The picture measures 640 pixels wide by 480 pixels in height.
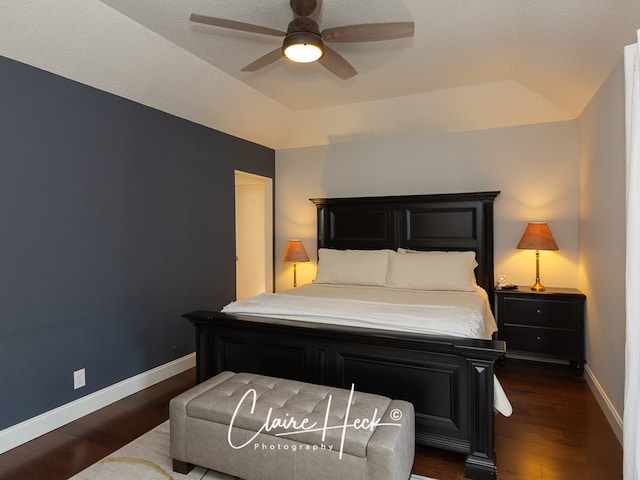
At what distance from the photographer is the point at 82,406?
2756 millimetres

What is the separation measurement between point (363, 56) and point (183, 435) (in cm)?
293

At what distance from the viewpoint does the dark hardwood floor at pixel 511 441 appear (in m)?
2.10

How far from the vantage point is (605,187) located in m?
2.80

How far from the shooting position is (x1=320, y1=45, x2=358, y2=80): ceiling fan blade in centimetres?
237

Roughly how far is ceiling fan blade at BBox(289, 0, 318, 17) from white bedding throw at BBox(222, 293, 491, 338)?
1.78 m

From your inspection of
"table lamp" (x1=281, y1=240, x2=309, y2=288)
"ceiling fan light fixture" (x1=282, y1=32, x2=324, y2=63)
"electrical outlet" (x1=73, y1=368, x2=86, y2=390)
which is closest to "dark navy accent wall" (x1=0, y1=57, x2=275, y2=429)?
"electrical outlet" (x1=73, y1=368, x2=86, y2=390)

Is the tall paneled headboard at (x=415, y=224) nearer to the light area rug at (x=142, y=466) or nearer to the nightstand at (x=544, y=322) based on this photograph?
the nightstand at (x=544, y=322)

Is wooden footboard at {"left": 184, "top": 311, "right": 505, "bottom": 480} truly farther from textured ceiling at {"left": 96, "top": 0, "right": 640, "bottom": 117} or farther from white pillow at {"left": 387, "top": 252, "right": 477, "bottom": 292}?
textured ceiling at {"left": 96, "top": 0, "right": 640, "bottom": 117}

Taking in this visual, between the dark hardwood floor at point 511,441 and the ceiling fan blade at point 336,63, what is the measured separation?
2464mm

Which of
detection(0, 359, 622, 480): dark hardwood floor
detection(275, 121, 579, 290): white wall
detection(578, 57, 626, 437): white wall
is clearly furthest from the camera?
detection(275, 121, 579, 290): white wall

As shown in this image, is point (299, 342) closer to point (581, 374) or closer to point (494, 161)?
point (581, 374)

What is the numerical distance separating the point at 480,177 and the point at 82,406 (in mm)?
4189

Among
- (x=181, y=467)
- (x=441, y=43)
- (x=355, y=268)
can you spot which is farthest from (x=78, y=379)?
(x=441, y=43)

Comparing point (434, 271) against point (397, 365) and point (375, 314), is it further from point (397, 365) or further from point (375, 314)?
point (397, 365)
